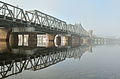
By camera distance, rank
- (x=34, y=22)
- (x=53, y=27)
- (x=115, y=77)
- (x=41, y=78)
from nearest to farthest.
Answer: (x=41, y=78) < (x=115, y=77) < (x=34, y=22) < (x=53, y=27)

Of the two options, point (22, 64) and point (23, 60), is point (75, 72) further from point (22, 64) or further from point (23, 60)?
point (23, 60)

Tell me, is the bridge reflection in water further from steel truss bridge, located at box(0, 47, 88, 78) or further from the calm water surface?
the calm water surface

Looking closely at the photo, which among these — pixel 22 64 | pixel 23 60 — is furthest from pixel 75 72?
pixel 23 60

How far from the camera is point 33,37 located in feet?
154

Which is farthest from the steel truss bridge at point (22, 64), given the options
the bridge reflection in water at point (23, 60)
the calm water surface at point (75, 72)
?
the calm water surface at point (75, 72)

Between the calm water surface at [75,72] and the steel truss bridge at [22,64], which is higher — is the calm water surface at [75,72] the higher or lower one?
the lower one

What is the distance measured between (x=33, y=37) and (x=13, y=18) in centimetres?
1371

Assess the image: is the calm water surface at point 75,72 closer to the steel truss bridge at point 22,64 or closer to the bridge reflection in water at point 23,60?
the steel truss bridge at point 22,64

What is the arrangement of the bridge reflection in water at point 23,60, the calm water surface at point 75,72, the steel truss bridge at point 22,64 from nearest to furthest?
the calm water surface at point 75,72
the steel truss bridge at point 22,64
the bridge reflection in water at point 23,60

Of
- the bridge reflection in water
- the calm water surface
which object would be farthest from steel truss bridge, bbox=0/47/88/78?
the calm water surface

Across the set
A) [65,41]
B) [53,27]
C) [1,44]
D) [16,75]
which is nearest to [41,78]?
[16,75]

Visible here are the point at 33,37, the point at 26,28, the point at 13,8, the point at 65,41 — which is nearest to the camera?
the point at 13,8

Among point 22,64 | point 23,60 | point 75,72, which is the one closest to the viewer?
point 75,72

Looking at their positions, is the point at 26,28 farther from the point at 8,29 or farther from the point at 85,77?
the point at 85,77
